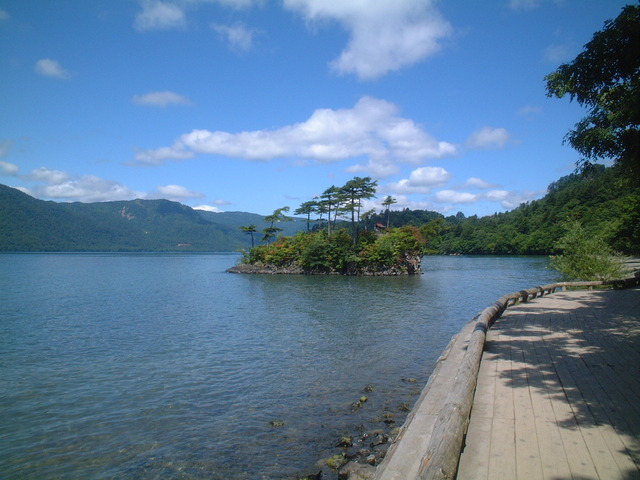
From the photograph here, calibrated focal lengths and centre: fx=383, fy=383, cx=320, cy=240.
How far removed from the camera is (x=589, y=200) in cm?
11100

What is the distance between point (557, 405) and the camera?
17.8 ft

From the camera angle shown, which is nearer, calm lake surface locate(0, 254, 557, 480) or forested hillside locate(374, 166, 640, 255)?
calm lake surface locate(0, 254, 557, 480)

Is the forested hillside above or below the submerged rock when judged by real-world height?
above

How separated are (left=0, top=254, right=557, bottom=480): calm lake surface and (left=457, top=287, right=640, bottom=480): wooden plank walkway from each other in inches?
134

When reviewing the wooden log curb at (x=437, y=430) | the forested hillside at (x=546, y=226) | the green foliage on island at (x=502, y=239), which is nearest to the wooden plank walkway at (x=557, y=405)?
the wooden log curb at (x=437, y=430)

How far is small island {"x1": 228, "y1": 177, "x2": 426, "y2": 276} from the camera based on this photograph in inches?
2282

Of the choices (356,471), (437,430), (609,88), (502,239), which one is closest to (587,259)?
(609,88)

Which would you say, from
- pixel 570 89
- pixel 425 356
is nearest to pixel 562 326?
pixel 425 356

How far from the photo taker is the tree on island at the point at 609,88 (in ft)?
28.5

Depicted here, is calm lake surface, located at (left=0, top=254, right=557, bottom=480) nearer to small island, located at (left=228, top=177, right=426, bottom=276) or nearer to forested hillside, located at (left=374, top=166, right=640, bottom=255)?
small island, located at (left=228, top=177, right=426, bottom=276)

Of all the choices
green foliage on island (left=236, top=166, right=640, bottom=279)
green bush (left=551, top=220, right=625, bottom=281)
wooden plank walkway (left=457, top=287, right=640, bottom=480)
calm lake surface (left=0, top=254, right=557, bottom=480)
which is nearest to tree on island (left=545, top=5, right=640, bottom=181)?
green foliage on island (left=236, top=166, right=640, bottom=279)

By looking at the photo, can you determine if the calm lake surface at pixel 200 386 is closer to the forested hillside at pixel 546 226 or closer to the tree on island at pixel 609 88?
the tree on island at pixel 609 88

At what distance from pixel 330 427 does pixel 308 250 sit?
5267 centimetres

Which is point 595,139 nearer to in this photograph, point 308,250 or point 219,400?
point 219,400
